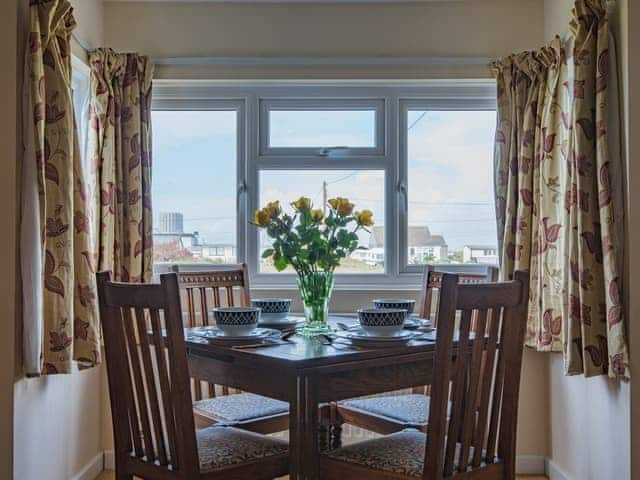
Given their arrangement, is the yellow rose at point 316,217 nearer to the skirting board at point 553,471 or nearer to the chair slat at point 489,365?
the chair slat at point 489,365

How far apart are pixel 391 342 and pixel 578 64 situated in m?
1.33

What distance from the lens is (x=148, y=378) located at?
1.90 meters

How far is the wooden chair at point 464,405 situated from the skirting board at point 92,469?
1.55 metres

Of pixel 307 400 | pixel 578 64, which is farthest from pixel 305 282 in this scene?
pixel 578 64

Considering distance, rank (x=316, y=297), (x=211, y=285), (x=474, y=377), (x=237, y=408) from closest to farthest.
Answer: (x=474, y=377), (x=316, y=297), (x=237, y=408), (x=211, y=285)

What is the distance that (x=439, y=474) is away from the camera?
1.81 m

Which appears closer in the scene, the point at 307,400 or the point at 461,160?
the point at 307,400

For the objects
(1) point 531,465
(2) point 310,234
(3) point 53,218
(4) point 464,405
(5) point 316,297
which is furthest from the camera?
(1) point 531,465

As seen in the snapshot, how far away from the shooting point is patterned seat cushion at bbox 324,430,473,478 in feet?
6.31

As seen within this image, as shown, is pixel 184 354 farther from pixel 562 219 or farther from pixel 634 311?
pixel 562 219

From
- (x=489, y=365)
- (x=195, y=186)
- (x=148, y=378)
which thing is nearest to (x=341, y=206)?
(x=489, y=365)

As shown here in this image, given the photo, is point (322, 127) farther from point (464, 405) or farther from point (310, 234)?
point (464, 405)

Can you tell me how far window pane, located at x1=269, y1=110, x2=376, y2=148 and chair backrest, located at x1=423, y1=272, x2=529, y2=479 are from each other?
1780 millimetres

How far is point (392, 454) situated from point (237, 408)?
0.81m
